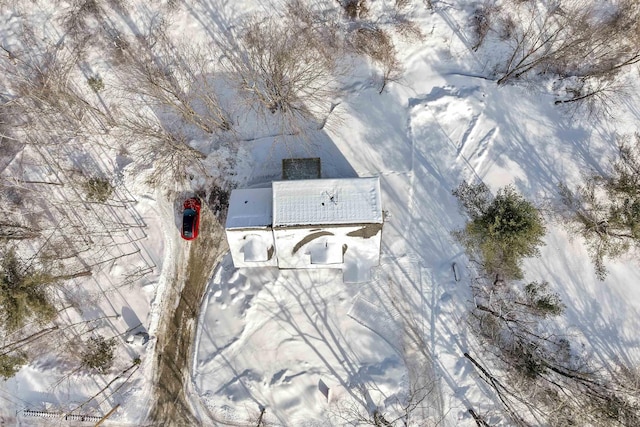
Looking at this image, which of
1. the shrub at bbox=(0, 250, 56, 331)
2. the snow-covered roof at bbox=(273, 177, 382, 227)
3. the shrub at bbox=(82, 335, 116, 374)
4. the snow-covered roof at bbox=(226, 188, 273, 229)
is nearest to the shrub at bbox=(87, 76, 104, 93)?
the shrub at bbox=(0, 250, 56, 331)

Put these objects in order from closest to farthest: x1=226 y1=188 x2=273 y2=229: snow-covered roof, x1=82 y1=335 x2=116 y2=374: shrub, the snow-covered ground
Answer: x1=226 y1=188 x2=273 y2=229: snow-covered roof
the snow-covered ground
x1=82 y1=335 x2=116 y2=374: shrub

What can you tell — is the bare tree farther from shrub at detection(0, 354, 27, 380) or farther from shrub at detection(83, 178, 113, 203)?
shrub at detection(0, 354, 27, 380)

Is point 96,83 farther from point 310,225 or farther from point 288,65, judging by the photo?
point 310,225

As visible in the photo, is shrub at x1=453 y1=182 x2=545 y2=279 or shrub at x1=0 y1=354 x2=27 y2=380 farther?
shrub at x1=0 y1=354 x2=27 y2=380

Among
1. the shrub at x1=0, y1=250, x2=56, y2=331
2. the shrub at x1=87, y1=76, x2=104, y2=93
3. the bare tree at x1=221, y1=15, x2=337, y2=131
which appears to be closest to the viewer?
the shrub at x1=0, y1=250, x2=56, y2=331

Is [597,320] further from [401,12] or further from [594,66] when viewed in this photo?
[401,12]

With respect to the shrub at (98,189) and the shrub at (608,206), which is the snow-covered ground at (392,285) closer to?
the shrub at (608,206)

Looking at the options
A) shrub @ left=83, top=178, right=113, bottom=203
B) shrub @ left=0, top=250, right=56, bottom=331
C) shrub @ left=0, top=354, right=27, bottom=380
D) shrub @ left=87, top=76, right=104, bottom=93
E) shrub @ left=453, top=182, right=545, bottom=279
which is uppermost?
shrub @ left=87, top=76, right=104, bottom=93
